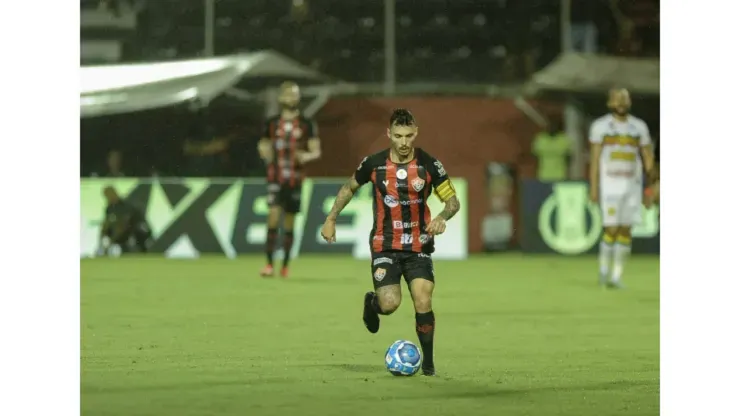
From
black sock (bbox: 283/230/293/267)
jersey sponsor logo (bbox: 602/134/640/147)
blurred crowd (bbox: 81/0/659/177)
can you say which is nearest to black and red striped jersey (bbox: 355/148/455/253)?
jersey sponsor logo (bbox: 602/134/640/147)

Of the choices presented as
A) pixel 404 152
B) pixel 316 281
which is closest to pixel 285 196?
pixel 316 281

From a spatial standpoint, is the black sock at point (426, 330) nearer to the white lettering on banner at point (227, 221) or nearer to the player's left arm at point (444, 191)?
the player's left arm at point (444, 191)

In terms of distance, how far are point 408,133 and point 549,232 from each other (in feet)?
37.9

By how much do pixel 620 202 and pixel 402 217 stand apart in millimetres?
6192

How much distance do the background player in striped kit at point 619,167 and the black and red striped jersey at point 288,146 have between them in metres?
3.16

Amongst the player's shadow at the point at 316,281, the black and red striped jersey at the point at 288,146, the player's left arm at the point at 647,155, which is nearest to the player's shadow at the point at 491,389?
the player's left arm at the point at 647,155

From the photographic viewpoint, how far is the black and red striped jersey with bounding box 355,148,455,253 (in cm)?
878

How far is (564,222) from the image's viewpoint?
65.1 ft

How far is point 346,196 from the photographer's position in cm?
888

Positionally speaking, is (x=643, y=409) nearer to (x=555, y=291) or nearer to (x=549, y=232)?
(x=555, y=291)

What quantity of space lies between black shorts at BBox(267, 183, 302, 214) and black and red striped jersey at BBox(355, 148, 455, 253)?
7.11 metres

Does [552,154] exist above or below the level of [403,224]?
above

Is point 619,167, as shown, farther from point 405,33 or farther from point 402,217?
point 405,33

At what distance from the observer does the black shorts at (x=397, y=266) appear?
8.74 m
